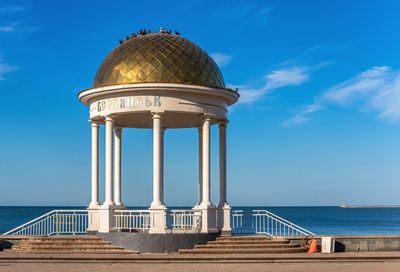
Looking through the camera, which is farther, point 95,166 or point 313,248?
point 95,166

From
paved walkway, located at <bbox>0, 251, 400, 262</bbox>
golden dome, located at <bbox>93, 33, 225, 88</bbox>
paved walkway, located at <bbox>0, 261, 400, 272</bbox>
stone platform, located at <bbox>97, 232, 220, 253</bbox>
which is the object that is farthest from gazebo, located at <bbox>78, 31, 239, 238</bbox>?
paved walkway, located at <bbox>0, 261, 400, 272</bbox>

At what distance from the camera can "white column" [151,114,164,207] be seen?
90.7 ft

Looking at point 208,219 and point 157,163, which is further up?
point 157,163

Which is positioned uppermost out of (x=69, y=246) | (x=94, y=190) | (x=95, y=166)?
(x=95, y=166)

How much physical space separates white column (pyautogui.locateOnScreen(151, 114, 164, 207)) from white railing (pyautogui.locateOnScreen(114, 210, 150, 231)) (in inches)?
29.7

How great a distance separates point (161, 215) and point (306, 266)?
7.43m

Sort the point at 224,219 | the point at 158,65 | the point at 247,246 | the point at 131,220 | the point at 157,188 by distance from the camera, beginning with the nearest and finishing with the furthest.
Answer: the point at 247,246
the point at 157,188
the point at 158,65
the point at 131,220
the point at 224,219

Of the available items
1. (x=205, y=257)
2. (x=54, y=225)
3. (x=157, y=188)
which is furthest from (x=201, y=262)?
(x=54, y=225)

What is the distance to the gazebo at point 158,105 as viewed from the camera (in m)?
27.9

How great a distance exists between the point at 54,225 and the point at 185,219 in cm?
703

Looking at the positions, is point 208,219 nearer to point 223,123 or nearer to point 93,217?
point 223,123

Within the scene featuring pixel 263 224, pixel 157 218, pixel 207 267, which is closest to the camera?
pixel 207 267

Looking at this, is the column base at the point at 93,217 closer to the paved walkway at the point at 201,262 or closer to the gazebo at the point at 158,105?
the gazebo at the point at 158,105

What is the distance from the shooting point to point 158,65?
28156mm
